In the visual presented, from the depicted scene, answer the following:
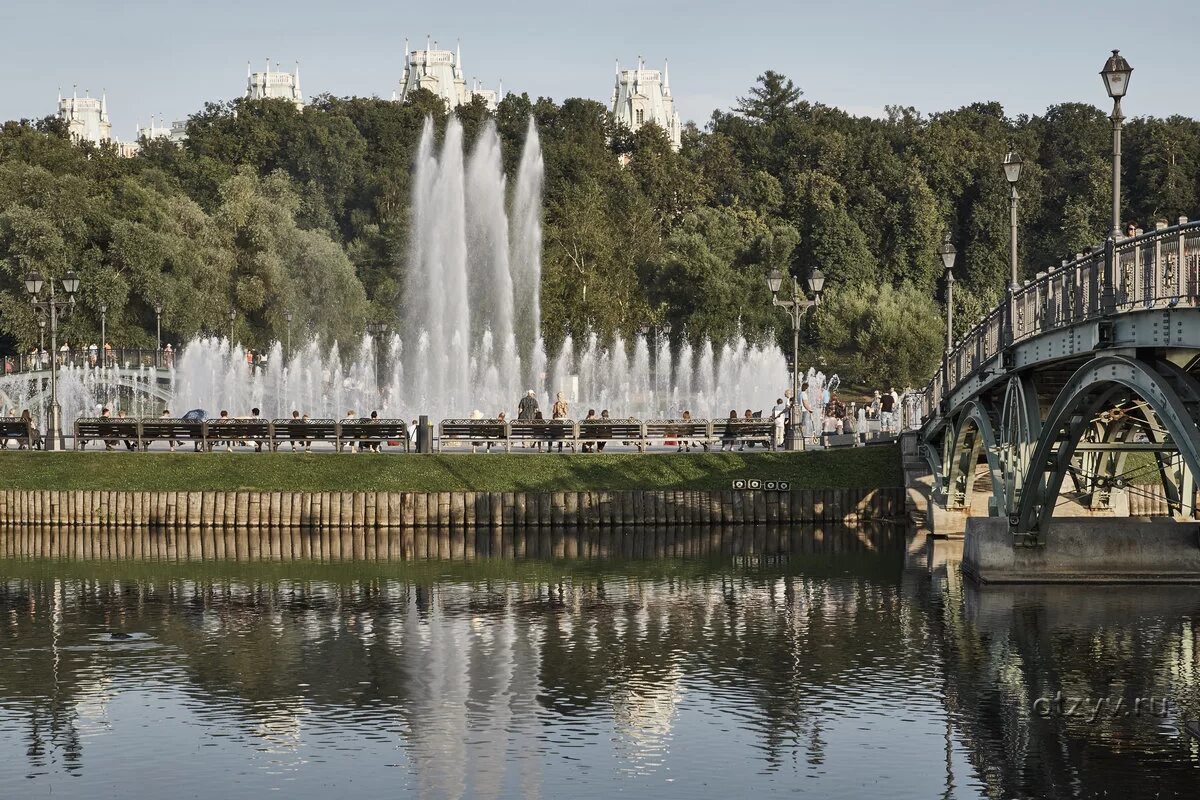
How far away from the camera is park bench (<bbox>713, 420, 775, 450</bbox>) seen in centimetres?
5469

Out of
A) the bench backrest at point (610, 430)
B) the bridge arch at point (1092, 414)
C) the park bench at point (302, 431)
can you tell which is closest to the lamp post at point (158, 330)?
the park bench at point (302, 431)

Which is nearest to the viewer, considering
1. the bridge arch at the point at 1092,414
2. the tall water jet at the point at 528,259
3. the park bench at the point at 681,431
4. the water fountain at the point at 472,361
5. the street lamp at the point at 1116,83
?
the bridge arch at the point at 1092,414

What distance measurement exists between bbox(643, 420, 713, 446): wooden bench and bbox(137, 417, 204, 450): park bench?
14063 mm

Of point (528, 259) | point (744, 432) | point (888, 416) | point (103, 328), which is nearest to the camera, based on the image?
point (744, 432)

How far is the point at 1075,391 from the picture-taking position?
29500 mm

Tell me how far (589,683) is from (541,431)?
2721 centimetres

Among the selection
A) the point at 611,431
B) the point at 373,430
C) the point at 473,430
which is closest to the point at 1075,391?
the point at 611,431

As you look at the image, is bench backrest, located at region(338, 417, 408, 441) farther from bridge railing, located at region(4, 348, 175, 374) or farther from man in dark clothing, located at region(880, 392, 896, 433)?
bridge railing, located at region(4, 348, 175, 374)

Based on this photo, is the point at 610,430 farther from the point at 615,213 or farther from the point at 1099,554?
the point at 615,213

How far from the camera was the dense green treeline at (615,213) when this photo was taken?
96688 mm

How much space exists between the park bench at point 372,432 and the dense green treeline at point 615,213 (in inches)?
1575

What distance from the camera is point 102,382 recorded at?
86.2 m

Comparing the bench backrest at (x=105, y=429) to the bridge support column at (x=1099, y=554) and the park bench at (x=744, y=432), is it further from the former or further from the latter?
the bridge support column at (x=1099, y=554)

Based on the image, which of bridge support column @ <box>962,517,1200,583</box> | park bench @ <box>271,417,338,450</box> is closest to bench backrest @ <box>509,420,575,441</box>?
park bench @ <box>271,417,338,450</box>
